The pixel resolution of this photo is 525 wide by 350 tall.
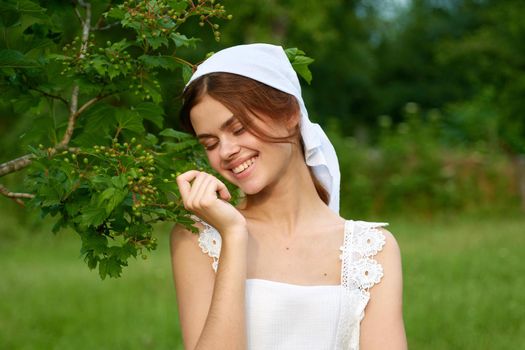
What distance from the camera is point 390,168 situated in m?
12.8

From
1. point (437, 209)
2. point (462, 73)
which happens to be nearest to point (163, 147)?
point (437, 209)

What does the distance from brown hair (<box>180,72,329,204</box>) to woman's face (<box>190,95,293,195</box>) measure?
0.05ft

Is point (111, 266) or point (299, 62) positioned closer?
point (111, 266)

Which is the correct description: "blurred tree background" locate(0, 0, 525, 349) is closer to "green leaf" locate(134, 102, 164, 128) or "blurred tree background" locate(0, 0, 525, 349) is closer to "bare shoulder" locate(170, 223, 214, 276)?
"green leaf" locate(134, 102, 164, 128)

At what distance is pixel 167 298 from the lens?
7734 millimetres

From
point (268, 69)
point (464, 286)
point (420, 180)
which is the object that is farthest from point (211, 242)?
point (420, 180)

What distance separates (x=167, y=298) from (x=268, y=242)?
4898 mm

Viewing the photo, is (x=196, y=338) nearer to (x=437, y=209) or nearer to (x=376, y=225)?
(x=376, y=225)

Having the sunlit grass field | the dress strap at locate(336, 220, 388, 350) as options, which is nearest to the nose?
the dress strap at locate(336, 220, 388, 350)

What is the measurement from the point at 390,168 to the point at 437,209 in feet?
3.12

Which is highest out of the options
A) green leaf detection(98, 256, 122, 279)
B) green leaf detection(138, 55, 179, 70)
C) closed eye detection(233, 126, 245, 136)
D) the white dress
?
green leaf detection(138, 55, 179, 70)

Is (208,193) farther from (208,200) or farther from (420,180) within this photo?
Answer: (420,180)

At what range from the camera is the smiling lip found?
2754 mm

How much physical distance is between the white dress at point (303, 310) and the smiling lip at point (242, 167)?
0.26m
